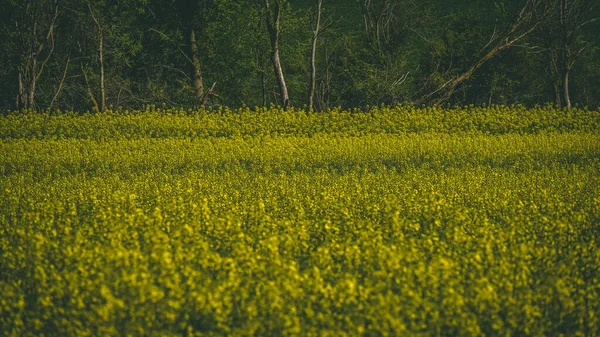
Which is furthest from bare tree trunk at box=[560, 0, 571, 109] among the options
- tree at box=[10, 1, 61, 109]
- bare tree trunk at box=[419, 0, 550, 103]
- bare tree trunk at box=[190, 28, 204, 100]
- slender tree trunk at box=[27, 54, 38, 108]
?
slender tree trunk at box=[27, 54, 38, 108]

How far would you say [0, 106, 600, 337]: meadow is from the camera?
7559 millimetres

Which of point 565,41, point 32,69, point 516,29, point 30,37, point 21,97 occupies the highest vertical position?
point 30,37

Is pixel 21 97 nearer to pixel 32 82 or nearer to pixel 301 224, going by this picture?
pixel 32 82

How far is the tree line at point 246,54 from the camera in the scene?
3638cm

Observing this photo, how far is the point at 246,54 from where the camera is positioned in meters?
44.4

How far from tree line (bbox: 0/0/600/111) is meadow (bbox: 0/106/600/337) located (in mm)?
8221

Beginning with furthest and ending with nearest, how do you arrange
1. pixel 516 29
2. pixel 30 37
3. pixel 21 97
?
pixel 30 37
pixel 516 29
pixel 21 97

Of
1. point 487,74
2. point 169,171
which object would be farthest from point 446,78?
point 169,171

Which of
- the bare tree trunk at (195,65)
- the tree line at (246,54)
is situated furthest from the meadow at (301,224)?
the bare tree trunk at (195,65)

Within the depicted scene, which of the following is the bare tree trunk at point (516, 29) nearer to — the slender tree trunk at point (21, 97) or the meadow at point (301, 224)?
the meadow at point (301, 224)

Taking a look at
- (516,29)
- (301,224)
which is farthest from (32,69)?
(301,224)

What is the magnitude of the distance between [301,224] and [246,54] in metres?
34.0

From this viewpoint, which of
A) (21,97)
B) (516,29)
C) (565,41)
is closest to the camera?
(21,97)

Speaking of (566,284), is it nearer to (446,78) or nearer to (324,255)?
(324,255)
